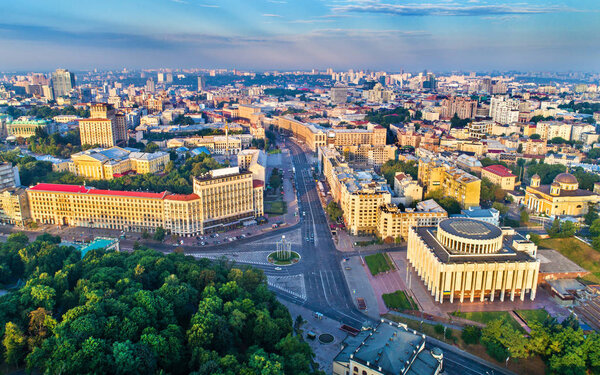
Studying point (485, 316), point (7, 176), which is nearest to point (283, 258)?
point (485, 316)

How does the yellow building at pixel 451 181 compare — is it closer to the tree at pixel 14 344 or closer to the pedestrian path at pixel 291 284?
the pedestrian path at pixel 291 284

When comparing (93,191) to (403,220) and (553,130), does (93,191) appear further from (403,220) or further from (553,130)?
(553,130)

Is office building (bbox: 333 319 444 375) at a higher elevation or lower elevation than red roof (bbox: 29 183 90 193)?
lower

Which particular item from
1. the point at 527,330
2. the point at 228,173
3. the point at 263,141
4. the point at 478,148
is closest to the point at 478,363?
the point at 527,330

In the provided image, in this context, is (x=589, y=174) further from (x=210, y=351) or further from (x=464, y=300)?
(x=210, y=351)

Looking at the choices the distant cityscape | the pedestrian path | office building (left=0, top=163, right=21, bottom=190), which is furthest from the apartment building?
office building (left=0, top=163, right=21, bottom=190)

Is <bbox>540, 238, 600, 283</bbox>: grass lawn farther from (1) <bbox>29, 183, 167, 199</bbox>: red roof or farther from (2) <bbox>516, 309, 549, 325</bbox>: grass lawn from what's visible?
(1) <bbox>29, 183, 167, 199</bbox>: red roof
